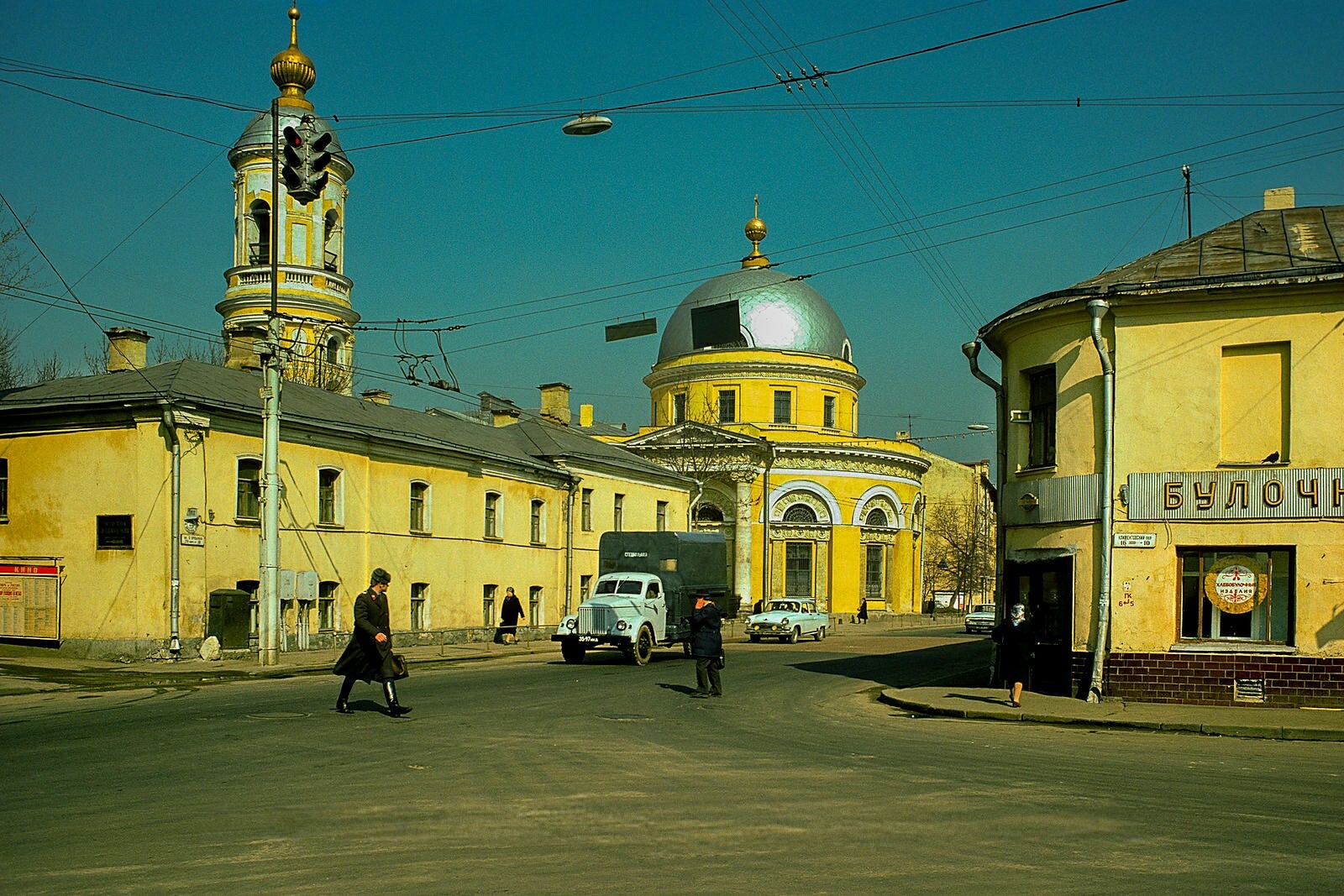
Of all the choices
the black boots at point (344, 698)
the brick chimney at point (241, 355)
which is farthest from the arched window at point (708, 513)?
the black boots at point (344, 698)

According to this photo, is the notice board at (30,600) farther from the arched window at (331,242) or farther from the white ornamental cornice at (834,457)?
the white ornamental cornice at (834,457)

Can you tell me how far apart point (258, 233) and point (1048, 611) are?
3848 centimetres

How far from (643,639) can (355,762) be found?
17067mm

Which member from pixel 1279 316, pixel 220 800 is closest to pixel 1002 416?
pixel 1279 316

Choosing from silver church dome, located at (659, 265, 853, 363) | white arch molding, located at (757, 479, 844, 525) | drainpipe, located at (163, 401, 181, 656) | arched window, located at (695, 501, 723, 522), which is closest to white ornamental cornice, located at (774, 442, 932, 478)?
white arch molding, located at (757, 479, 844, 525)

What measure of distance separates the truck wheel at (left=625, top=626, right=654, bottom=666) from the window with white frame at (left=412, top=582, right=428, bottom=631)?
863 centimetres

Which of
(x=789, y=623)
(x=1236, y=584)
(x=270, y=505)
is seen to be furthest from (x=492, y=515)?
(x=1236, y=584)

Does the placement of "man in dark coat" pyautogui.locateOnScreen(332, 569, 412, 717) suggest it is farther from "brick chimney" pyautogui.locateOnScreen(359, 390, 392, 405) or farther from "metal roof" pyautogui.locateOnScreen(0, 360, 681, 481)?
"brick chimney" pyautogui.locateOnScreen(359, 390, 392, 405)

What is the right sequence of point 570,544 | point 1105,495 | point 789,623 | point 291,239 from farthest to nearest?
point 291,239
point 789,623
point 570,544
point 1105,495

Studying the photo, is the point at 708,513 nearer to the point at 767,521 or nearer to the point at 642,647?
the point at 767,521

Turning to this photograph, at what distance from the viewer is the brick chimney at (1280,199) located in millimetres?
22109

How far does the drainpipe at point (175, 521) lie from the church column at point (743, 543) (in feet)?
138

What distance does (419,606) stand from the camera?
35.2m

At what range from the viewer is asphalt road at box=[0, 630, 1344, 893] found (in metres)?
7.37
